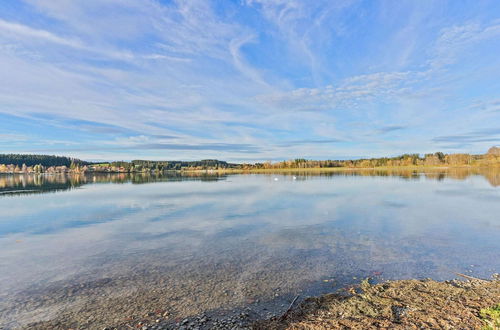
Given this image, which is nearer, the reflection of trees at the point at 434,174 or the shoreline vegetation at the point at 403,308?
the shoreline vegetation at the point at 403,308

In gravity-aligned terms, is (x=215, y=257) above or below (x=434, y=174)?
below

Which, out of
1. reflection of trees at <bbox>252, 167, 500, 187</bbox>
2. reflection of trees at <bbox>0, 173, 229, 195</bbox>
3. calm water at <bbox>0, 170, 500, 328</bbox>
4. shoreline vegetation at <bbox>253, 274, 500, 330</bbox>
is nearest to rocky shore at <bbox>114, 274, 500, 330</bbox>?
shoreline vegetation at <bbox>253, 274, 500, 330</bbox>

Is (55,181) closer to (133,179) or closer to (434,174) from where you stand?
(133,179)

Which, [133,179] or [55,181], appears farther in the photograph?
[133,179]

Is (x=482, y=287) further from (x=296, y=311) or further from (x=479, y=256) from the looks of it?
(x=296, y=311)

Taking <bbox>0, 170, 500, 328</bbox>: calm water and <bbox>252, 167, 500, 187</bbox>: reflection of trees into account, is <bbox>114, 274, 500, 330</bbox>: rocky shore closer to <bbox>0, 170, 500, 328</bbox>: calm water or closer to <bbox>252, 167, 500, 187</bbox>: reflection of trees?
<bbox>0, 170, 500, 328</bbox>: calm water

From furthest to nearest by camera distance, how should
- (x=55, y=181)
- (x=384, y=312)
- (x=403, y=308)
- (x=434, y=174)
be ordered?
(x=434, y=174)
(x=55, y=181)
(x=403, y=308)
(x=384, y=312)

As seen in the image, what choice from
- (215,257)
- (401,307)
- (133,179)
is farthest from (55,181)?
(401,307)

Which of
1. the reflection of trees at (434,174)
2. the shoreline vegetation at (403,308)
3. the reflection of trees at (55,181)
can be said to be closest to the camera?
the shoreline vegetation at (403,308)

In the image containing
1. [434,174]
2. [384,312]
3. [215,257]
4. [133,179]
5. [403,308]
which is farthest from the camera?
[133,179]

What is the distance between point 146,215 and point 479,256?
20.1 meters

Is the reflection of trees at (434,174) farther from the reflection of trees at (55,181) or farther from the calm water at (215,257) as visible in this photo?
the calm water at (215,257)

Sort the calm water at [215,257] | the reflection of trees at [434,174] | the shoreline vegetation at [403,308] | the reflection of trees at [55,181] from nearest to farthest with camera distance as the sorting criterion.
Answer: the shoreline vegetation at [403,308] → the calm water at [215,257] → the reflection of trees at [55,181] → the reflection of trees at [434,174]

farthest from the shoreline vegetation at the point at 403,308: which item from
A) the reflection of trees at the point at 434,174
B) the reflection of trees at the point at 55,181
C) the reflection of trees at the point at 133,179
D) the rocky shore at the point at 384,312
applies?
the reflection of trees at the point at 434,174
